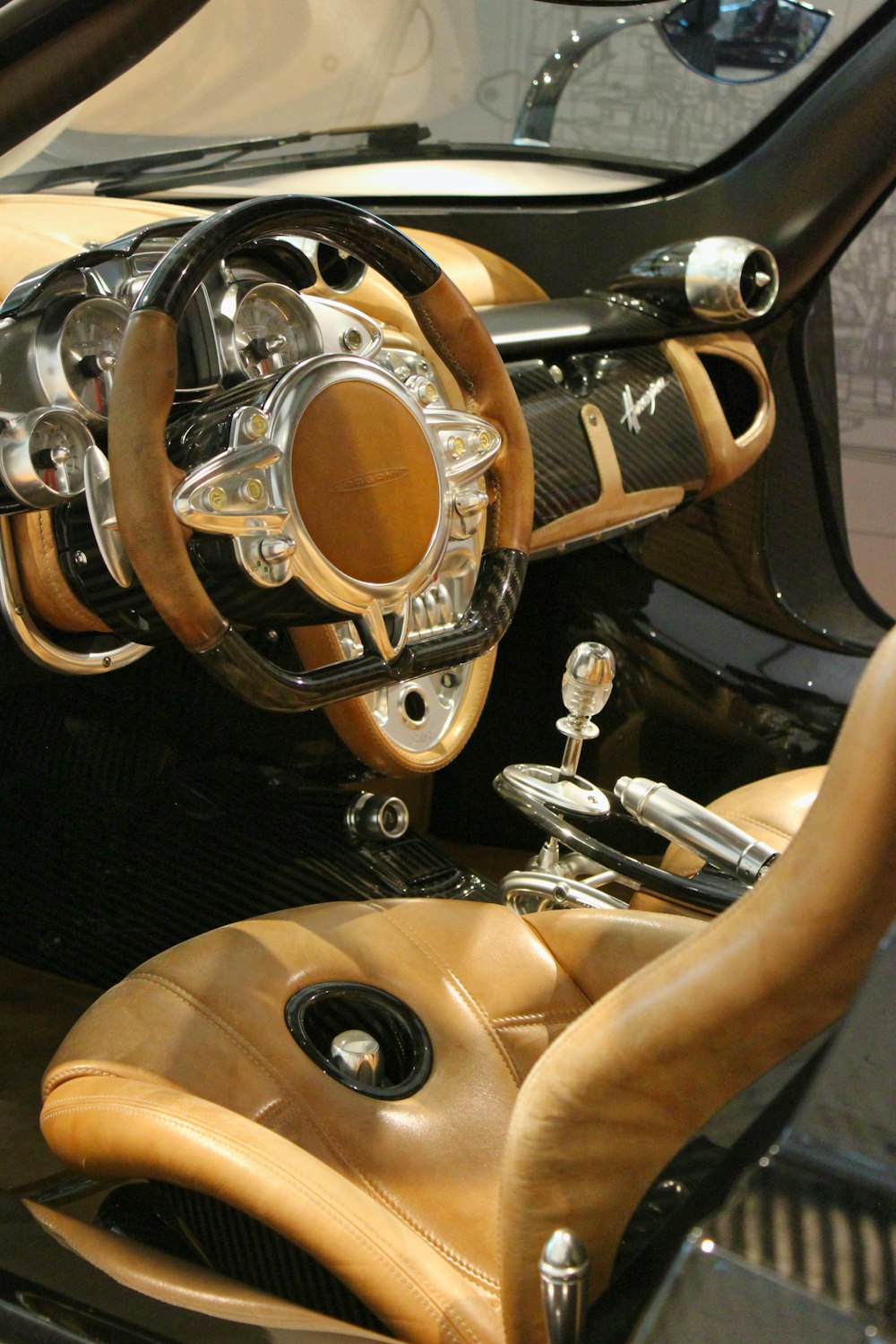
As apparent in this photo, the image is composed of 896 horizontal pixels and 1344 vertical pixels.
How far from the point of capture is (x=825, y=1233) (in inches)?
19.8

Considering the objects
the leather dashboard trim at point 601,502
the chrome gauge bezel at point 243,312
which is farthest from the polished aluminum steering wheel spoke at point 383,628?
the leather dashboard trim at point 601,502

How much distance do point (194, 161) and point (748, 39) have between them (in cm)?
100

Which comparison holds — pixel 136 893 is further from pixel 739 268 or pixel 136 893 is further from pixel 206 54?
pixel 739 268

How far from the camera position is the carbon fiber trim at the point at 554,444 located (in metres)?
1.98

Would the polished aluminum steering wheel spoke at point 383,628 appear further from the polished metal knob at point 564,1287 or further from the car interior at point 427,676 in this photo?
the polished metal knob at point 564,1287

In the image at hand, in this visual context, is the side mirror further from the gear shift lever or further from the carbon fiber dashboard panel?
the gear shift lever

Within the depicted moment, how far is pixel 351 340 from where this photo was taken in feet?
4.96

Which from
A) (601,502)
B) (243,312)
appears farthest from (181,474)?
(601,502)

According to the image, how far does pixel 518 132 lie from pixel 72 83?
171cm

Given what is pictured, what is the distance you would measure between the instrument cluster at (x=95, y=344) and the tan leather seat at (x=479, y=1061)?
461mm

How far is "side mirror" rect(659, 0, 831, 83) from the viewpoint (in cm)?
235

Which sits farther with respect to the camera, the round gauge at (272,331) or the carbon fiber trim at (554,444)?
the carbon fiber trim at (554,444)

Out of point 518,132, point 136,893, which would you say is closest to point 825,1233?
point 136,893

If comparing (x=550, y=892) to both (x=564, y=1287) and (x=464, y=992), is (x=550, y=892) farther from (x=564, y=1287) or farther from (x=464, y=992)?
(x=564, y=1287)
